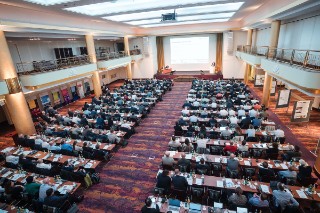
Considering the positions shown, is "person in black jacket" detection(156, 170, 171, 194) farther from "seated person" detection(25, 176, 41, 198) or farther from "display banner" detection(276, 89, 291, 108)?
"display banner" detection(276, 89, 291, 108)

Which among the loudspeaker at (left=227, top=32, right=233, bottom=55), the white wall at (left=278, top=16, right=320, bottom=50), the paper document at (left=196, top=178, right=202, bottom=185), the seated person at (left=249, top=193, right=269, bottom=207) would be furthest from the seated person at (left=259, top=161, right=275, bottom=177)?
the loudspeaker at (left=227, top=32, right=233, bottom=55)

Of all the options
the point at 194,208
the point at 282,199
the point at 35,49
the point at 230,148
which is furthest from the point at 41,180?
the point at 35,49

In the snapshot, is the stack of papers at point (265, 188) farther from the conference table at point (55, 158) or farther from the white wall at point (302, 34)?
the white wall at point (302, 34)

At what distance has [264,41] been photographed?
22688mm

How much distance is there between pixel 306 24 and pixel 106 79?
82.4 feet

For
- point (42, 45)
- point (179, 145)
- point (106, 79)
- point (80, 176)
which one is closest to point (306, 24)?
point (179, 145)

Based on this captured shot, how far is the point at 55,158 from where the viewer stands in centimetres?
982

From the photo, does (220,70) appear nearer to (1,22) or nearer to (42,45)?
(42,45)

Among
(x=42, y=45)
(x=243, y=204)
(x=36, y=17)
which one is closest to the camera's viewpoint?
(x=243, y=204)

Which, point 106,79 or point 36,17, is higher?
point 36,17

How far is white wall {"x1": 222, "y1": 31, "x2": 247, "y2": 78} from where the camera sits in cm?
2805

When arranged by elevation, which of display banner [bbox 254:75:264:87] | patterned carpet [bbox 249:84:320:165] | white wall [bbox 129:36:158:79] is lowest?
patterned carpet [bbox 249:84:320:165]

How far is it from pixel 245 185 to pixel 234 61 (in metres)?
25.0

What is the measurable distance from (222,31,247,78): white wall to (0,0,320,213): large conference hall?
4773 mm
